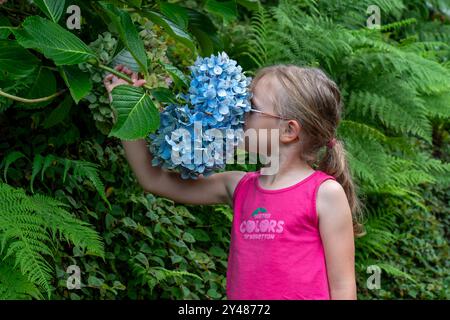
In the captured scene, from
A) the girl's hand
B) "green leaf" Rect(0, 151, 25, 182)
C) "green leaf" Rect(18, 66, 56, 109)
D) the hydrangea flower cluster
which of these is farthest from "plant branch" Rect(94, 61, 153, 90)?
"green leaf" Rect(0, 151, 25, 182)

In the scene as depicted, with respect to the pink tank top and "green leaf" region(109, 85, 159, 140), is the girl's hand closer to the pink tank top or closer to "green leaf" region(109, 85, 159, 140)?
"green leaf" region(109, 85, 159, 140)

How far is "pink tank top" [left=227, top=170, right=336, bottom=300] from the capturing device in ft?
6.07

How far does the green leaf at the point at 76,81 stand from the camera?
1995 mm

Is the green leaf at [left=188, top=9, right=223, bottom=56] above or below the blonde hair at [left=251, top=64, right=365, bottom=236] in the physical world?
above

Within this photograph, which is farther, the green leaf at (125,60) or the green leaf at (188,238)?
the green leaf at (188,238)

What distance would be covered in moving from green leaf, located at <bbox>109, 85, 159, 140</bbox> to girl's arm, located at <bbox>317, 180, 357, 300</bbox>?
18.7 inches

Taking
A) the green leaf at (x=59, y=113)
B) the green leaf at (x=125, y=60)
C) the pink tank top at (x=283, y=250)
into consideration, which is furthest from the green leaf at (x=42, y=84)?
the pink tank top at (x=283, y=250)

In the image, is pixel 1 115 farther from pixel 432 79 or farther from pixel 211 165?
pixel 432 79

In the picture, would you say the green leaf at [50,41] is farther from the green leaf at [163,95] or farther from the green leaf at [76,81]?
the green leaf at [163,95]

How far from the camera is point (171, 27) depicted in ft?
7.16

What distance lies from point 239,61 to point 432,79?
1110 mm

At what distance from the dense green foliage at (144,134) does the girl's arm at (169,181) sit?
0.17 meters

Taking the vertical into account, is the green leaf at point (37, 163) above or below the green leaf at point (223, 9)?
below

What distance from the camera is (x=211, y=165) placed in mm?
1881
